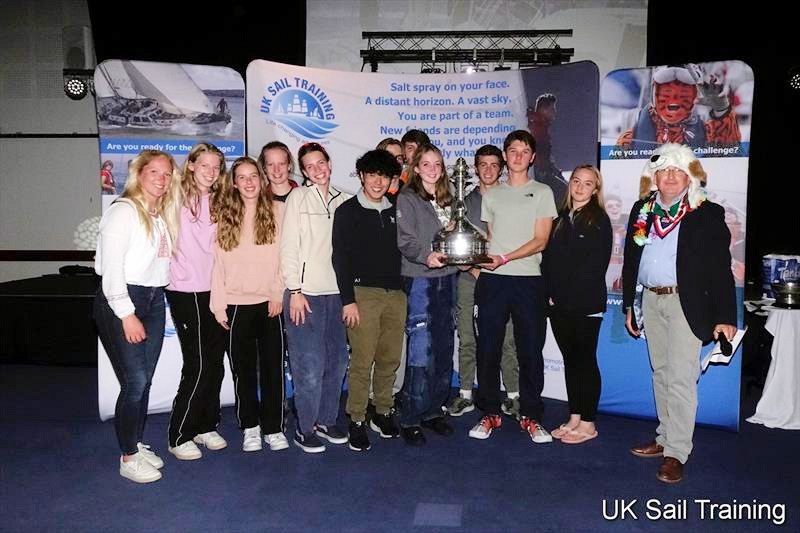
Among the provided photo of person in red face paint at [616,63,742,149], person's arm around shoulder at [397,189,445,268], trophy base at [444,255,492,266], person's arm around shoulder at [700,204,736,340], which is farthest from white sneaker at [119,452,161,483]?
photo of person in red face paint at [616,63,742,149]

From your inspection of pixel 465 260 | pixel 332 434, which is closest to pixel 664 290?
pixel 465 260

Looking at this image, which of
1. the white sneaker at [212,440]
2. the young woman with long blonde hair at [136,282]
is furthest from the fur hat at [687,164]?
the white sneaker at [212,440]

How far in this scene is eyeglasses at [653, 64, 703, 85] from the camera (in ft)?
12.0

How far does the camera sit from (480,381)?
3607 millimetres

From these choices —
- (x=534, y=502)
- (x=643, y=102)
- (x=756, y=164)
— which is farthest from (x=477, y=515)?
(x=756, y=164)

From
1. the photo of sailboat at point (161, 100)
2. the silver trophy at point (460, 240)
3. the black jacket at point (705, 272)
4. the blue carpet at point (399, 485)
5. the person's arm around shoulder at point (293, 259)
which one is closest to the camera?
the blue carpet at point (399, 485)

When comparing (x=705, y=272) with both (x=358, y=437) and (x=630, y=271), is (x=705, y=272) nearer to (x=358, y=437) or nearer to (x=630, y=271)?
(x=630, y=271)

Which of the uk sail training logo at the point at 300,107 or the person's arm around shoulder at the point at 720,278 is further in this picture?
the uk sail training logo at the point at 300,107

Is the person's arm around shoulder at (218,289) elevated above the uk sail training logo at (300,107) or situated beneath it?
situated beneath

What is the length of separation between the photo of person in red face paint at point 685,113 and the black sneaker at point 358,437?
2305 mm

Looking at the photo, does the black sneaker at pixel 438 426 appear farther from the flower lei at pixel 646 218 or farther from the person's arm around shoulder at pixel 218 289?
the flower lei at pixel 646 218

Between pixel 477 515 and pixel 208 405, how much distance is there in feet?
5.24

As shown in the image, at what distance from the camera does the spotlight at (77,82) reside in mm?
7961

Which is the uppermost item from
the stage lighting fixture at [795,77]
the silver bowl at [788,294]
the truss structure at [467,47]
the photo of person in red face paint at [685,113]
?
the truss structure at [467,47]
